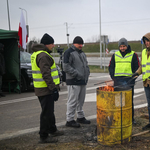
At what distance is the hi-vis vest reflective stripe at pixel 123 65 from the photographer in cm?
553

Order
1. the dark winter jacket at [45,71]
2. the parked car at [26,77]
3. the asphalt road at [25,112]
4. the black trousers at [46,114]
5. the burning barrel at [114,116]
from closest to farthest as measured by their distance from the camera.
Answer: the burning barrel at [114,116]
the dark winter jacket at [45,71]
the black trousers at [46,114]
the asphalt road at [25,112]
the parked car at [26,77]

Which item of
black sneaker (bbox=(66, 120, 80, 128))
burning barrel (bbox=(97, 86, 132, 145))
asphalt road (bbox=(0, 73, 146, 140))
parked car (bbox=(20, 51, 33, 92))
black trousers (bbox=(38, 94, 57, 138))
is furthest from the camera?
parked car (bbox=(20, 51, 33, 92))

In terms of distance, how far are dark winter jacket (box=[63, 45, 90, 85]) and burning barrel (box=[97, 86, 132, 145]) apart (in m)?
1.29

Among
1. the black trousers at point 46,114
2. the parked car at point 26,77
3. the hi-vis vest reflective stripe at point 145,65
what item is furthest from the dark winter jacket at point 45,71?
the parked car at point 26,77

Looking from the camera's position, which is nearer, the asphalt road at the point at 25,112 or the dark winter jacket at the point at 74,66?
the dark winter jacket at the point at 74,66

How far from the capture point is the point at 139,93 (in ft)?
32.0

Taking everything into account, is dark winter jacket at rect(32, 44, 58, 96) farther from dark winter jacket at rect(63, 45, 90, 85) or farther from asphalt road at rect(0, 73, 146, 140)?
asphalt road at rect(0, 73, 146, 140)

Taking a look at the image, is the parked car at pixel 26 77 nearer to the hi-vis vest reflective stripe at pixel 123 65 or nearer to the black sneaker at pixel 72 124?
the black sneaker at pixel 72 124

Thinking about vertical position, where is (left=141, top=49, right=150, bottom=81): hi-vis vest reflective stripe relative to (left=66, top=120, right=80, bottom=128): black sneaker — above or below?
above

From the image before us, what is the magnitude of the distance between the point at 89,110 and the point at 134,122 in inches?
73.1

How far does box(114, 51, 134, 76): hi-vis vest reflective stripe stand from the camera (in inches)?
218

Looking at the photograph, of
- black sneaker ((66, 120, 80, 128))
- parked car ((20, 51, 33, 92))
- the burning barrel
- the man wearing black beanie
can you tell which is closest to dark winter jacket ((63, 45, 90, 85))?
the man wearing black beanie

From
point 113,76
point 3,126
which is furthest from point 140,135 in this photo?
point 3,126

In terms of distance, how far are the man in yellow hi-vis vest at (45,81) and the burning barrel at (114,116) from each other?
2.95 feet
